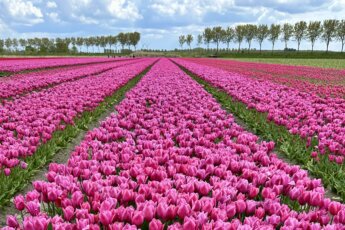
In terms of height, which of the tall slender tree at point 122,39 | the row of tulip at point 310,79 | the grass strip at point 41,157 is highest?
the tall slender tree at point 122,39

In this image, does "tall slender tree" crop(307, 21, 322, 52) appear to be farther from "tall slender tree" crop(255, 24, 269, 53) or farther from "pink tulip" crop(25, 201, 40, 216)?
"pink tulip" crop(25, 201, 40, 216)

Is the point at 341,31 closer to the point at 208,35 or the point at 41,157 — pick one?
the point at 208,35

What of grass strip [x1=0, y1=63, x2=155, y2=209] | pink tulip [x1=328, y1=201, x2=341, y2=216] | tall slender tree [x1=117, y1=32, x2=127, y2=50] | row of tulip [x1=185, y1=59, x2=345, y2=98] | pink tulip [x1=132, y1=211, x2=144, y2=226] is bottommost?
grass strip [x1=0, y1=63, x2=155, y2=209]

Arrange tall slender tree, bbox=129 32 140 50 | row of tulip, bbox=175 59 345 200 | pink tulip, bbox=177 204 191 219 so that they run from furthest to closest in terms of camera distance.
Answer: tall slender tree, bbox=129 32 140 50 → row of tulip, bbox=175 59 345 200 → pink tulip, bbox=177 204 191 219

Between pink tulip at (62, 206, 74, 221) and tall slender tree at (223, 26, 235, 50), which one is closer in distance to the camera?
pink tulip at (62, 206, 74, 221)

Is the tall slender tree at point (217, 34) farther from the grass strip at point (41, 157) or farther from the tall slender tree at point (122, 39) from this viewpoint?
the grass strip at point (41, 157)

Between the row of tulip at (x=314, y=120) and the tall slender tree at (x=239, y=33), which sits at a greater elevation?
the tall slender tree at (x=239, y=33)

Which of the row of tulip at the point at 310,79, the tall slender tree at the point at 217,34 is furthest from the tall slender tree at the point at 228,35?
the row of tulip at the point at 310,79

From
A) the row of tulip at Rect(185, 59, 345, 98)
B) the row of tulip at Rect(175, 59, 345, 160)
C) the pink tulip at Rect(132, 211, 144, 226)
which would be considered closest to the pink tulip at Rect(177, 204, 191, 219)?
the pink tulip at Rect(132, 211, 144, 226)

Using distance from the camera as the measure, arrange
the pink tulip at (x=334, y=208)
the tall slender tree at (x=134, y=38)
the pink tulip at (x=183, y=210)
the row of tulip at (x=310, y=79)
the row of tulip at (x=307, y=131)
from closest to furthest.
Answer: the pink tulip at (x=183, y=210)
the pink tulip at (x=334, y=208)
the row of tulip at (x=307, y=131)
the row of tulip at (x=310, y=79)
the tall slender tree at (x=134, y=38)

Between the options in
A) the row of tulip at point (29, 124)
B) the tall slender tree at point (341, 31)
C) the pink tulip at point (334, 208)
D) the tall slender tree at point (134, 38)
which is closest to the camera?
the pink tulip at point (334, 208)

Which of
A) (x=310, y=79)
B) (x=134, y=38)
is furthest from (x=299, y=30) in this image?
(x=310, y=79)

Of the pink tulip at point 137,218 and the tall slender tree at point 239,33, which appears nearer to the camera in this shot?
the pink tulip at point 137,218

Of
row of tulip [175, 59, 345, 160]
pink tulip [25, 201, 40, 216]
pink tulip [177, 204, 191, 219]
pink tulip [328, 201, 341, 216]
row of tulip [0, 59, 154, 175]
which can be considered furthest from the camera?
row of tulip [175, 59, 345, 160]
